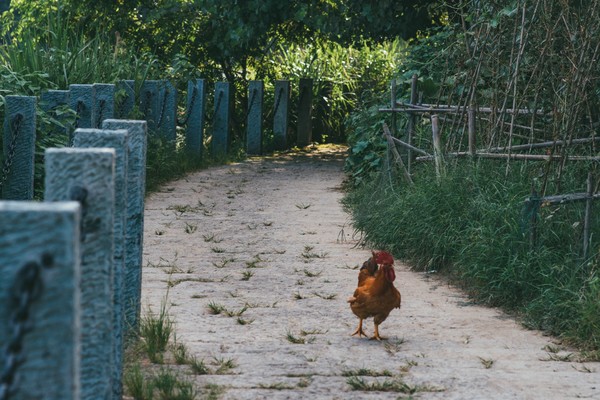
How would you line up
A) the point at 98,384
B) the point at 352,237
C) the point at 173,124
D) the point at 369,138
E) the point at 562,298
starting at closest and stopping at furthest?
1. the point at 98,384
2. the point at 562,298
3. the point at 352,237
4. the point at 369,138
5. the point at 173,124

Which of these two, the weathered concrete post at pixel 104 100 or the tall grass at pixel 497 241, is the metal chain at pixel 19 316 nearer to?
the tall grass at pixel 497 241

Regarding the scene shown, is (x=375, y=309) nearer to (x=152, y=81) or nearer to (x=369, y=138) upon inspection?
(x=369, y=138)

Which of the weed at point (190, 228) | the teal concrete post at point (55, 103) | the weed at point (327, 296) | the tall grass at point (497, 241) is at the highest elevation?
the teal concrete post at point (55, 103)

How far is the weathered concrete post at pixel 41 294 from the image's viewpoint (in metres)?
2.17

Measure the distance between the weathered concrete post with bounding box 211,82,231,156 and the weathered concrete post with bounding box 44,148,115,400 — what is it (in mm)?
12225

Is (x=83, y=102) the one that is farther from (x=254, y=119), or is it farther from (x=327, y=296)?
(x=254, y=119)

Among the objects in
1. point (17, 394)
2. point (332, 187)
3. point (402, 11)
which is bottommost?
point (332, 187)

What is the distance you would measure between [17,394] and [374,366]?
120 inches

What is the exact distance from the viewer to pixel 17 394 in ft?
7.35

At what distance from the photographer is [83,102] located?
885 cm

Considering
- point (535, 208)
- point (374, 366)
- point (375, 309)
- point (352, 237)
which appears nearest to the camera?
point (374, 366)

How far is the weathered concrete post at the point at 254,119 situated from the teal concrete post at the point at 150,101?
3.58 m

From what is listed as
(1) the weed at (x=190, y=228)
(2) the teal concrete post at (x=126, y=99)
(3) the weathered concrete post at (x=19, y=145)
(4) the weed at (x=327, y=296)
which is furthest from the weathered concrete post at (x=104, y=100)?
(4) the weed at (x=327, y=296)

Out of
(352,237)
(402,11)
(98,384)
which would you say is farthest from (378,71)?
(98,384)
